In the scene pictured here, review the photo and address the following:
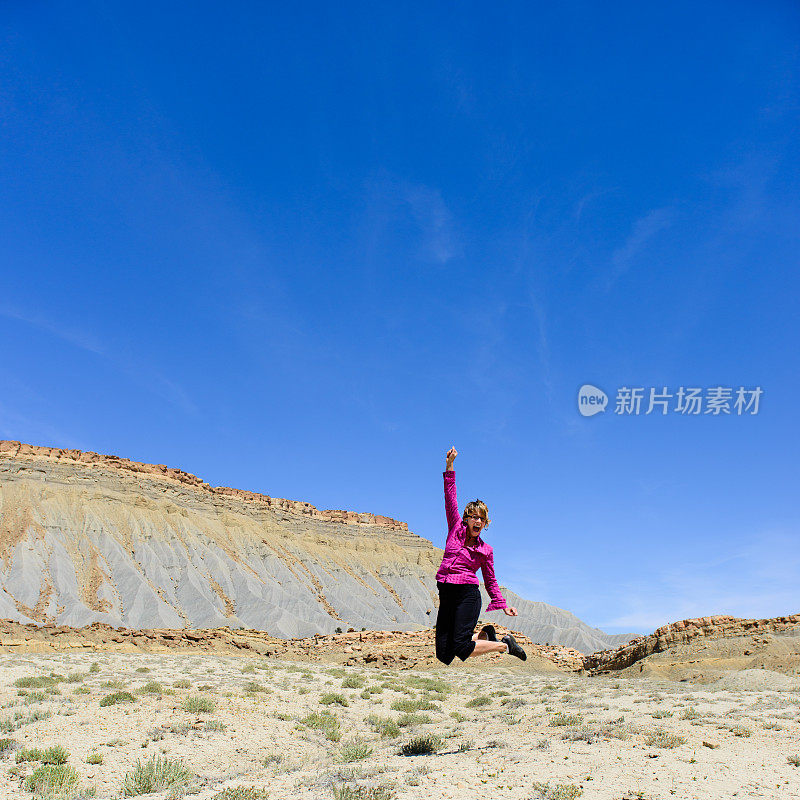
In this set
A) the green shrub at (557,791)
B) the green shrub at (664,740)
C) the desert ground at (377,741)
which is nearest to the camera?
the green shrub at (557,791)

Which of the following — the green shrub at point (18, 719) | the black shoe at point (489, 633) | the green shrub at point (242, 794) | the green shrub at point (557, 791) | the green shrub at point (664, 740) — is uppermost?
the black shoe at point (489, 633)

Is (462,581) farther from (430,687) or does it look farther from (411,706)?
(430,687)

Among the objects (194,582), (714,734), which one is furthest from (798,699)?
(194,582)

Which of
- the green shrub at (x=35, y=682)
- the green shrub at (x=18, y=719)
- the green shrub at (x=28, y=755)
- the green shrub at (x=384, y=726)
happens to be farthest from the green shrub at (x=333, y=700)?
the green shrub at (x=28, y=755)

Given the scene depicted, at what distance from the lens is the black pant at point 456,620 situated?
21.7ft

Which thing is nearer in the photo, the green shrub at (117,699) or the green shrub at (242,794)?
the green shrub at (242,794)

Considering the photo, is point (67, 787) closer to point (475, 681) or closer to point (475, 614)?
point (475, 614)

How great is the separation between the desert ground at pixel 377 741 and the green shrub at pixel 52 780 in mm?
23

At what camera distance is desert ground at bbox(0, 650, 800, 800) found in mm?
6203

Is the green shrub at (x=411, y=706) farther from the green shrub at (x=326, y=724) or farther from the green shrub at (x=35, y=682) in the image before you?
the green shrub at (x=35, y=682)

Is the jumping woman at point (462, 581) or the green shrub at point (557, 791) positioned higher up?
the jumping woman at point (462, 581)

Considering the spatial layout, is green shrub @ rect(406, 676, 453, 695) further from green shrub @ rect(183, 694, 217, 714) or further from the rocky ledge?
the rocky ledge

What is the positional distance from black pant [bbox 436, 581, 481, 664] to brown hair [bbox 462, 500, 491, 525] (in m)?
0.78

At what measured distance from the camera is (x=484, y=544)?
704 centimetres
